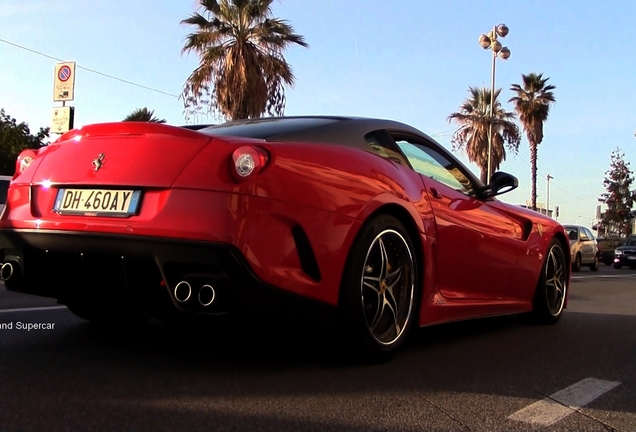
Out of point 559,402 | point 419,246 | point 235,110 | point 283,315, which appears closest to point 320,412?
point 283,315

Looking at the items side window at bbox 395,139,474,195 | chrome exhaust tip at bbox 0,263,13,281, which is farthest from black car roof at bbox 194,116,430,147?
chrome exhaust tip at bbox 0,263,13,281

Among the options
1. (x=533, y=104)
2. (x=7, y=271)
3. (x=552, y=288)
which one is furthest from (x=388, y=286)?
(x=533, y=104)

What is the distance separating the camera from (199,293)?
3.22 meters

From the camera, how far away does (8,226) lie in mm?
3717

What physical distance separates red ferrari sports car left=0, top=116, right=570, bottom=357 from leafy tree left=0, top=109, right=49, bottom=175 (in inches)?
1494

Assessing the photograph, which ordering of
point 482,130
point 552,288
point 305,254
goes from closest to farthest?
1. point 305,254
2. point 552,288
3. point 482,130

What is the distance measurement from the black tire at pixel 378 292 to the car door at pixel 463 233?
0.34 meters

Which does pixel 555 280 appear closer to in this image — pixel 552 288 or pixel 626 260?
pixel 552 288

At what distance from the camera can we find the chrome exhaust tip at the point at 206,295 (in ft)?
10.5

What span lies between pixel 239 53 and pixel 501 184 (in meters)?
18.2

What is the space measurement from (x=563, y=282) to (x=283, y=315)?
384cm

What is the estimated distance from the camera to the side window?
4551 millimetres

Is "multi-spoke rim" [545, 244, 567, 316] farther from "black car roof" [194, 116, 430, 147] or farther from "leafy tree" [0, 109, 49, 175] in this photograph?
"leafy tree" [0, 109, 49, 175]

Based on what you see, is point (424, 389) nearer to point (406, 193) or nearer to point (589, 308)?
point (406, 193)
